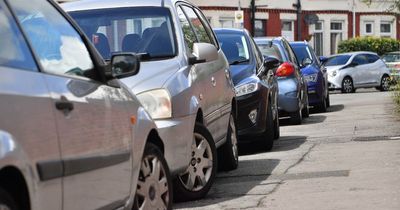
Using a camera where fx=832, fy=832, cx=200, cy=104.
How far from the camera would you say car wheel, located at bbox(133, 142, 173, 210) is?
18.7ft

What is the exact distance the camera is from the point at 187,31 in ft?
27.6

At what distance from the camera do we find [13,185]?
3.81 meters

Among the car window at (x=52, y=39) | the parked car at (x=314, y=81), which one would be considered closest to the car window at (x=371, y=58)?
the parked car at (x=314, y=81)

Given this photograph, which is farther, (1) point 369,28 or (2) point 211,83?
(1) point 369,28

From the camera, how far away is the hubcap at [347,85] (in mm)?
30047

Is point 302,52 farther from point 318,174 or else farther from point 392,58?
point 392,58

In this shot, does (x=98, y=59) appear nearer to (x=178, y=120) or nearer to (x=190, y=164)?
(x=178, y=120)

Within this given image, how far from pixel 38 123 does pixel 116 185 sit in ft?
3.78

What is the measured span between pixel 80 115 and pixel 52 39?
1.72 feet

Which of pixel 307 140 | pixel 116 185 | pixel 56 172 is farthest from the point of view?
pixel 307 140

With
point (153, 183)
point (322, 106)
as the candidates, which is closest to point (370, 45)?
point (322, 106)

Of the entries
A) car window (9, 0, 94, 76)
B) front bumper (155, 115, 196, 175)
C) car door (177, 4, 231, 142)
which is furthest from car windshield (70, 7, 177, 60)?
car window (9, 0, 94, 76)

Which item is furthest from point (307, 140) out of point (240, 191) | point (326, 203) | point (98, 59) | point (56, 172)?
point (56, 172)

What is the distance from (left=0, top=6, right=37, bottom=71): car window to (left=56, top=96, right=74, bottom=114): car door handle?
0.70 ft
